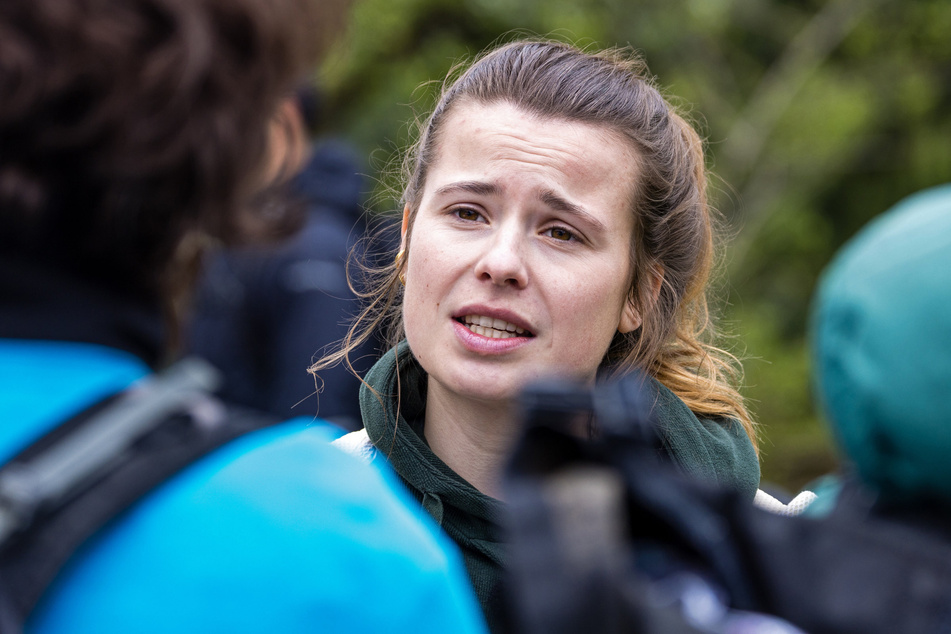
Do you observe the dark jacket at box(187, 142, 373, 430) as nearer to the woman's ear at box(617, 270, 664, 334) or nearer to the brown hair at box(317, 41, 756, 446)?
the brown hair at box(317, 41, 756, 446)

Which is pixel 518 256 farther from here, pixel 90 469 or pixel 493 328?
pixel 90 469

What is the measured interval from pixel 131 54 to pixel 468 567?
1.25 metres

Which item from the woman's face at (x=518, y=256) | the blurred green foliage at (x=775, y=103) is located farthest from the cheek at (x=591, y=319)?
the blurred green foliage at (x=775, y=103)

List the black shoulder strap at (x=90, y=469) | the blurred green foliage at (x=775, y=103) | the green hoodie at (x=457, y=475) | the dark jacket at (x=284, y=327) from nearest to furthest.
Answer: the black shoulder strap at (x=90, y=469), the green hoodie at (x=457, y=475), the dark jacket at (x=284, y=327), the blurred green foliage at (x=775, y=103)

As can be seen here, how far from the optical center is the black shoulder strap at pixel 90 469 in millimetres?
742

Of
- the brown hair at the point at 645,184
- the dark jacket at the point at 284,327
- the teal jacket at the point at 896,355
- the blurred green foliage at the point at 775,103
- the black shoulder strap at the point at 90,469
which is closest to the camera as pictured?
the black shoulder strap at the point at 90,469

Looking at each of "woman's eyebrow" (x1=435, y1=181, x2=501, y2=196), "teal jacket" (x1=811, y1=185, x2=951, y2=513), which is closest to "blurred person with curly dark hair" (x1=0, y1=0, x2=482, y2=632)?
"teal jacket" (x1=811, y1=185, x2=951, y2=513)

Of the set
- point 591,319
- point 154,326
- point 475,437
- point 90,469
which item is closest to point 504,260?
point 591,319

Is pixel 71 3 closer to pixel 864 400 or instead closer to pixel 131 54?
pixel 131 54

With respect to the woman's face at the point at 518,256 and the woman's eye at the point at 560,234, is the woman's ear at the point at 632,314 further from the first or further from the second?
the woman's eye at the point at 560,234

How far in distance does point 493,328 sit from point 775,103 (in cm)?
703

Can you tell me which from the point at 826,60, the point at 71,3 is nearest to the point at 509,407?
the point at 71,3

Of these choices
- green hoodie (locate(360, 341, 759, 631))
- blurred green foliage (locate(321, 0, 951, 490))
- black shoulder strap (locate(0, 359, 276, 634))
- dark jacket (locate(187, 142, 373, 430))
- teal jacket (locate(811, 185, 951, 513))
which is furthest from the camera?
blurred green foliage (locate(321, 0, 951, 490))

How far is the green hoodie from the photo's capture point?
1.82 m
